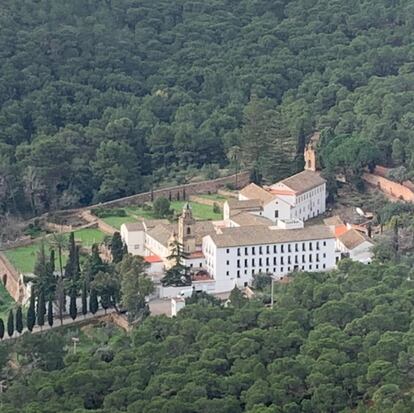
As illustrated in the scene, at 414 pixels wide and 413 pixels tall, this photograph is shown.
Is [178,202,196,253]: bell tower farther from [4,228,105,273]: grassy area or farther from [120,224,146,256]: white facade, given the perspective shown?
[4,228,105,273]: grassy area

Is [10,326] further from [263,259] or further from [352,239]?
[352,239]

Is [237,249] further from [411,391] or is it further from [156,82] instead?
[156,82]

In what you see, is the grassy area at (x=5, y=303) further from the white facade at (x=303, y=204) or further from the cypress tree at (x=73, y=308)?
the white facade at (x=303, y=204)

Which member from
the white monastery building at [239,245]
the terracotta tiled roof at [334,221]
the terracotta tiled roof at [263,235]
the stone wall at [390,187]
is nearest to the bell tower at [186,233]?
the white monastery building at [239,245]

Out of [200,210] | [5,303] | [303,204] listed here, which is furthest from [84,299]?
[200,210]

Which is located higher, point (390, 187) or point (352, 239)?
point (352, 239)

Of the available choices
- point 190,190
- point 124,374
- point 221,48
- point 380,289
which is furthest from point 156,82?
point 124,374

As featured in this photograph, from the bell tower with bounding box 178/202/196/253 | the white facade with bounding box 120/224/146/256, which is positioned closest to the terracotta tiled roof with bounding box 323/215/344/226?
Result: the bell tower with bounding box 178/202/196/253
